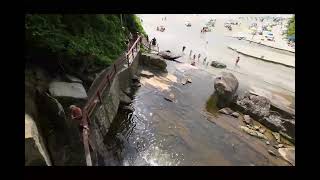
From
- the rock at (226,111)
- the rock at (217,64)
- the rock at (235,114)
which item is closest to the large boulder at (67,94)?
the rock at (226,111)

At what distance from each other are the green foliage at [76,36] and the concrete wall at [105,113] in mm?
745

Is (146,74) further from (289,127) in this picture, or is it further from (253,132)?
(289,127)

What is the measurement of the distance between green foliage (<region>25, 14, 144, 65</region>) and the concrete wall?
0.74m

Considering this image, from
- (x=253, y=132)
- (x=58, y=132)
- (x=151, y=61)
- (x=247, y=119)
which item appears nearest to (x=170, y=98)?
(x=247, y=119)

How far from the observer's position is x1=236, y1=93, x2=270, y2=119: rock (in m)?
12.2

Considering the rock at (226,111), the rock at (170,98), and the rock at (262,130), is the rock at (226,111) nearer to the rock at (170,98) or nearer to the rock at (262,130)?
the rock at (262,130)

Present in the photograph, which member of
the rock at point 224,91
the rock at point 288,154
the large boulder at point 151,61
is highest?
the large boulder at point 151,61

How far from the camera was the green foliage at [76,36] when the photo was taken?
6.72 m

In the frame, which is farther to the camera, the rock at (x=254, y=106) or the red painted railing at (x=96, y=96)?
the rock at (x=254, y=106)

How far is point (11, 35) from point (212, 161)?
6.02 m
